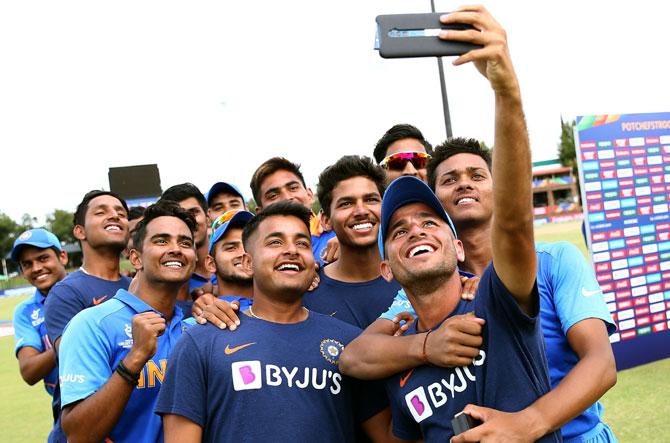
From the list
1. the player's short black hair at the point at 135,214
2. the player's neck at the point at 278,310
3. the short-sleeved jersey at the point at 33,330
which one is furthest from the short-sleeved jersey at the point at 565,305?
the player's short black hair at the point at 135,214

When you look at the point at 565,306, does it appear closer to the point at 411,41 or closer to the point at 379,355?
the point at 379,355

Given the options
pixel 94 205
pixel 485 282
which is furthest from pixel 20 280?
pixel 485 282

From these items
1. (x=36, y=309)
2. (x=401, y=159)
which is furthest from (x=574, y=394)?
(x=36, y=309)

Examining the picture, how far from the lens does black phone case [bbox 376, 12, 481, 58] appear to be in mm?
1738

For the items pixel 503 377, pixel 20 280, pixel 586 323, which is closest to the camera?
pixel 503 377

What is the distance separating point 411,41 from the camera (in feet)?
5.74

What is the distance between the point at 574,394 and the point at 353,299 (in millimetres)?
1493

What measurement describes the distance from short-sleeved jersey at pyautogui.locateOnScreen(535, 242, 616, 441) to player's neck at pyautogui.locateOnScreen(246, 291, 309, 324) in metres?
1.16

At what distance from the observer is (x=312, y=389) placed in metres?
2.75

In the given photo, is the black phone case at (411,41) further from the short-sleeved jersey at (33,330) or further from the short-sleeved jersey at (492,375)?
the short-sleeved jersey at (33,330)

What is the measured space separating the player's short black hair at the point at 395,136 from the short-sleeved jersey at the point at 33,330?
10.9ft

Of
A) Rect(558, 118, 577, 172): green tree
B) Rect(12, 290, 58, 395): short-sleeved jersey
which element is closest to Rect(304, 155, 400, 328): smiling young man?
Rect(12, 290, 58, 395): short-sleeved jersey

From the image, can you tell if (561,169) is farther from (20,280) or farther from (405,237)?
(405,237)

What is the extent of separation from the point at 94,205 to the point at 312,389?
9.99 feet
